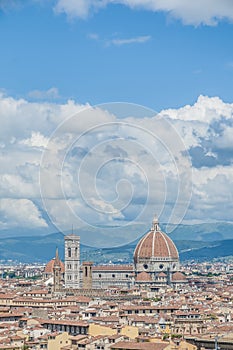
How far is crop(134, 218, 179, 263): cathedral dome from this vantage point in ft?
225

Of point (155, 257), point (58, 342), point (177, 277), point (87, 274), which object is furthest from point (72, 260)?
point (58, 342)

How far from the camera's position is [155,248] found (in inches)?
2709

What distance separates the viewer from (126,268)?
221 feet

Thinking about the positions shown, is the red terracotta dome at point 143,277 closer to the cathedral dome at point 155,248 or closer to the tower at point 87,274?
the cathedral dome at point 155,248

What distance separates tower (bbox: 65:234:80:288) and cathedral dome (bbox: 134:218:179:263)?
5702mm

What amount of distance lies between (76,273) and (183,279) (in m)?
7.03

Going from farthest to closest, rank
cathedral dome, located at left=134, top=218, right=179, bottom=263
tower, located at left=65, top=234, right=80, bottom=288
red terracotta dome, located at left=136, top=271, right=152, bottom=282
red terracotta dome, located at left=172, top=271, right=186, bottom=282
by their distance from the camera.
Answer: cathedral dome, located at left=134, top=218, right=179, bottom=263 → red terracotta dome, located at left=172, top=271, right=186, bottom=282 → tower, located at left=65, top=234, right=80, bottom=288 → red terracotta dome, located at left=136, top=271, right=152, bottom=282

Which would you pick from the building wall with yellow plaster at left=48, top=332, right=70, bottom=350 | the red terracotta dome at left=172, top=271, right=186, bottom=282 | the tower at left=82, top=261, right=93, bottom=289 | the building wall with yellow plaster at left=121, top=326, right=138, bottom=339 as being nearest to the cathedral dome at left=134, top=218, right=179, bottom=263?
the red terracotta dome at left=172, top=271, right=186, bottom=282

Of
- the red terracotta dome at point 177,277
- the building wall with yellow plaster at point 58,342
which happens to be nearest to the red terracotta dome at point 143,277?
the red terracotta dome at point 177,277

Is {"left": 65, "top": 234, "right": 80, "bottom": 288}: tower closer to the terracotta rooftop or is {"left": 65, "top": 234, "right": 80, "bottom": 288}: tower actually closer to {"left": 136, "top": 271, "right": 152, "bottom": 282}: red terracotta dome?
{"left": 136, "top": 271, "right": 152, "bottom": 282}: red terracotta dome

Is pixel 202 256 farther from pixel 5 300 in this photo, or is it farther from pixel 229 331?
pixel 229 331

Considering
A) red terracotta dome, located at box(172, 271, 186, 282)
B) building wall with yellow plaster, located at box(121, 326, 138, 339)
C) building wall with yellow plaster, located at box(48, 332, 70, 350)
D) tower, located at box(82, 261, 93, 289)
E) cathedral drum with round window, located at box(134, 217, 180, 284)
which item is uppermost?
cathedral drum with round window, located at box(134, 217, 180, 284)

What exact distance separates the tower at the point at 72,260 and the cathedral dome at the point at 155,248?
224 inches

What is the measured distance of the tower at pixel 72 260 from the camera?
6388 cm
